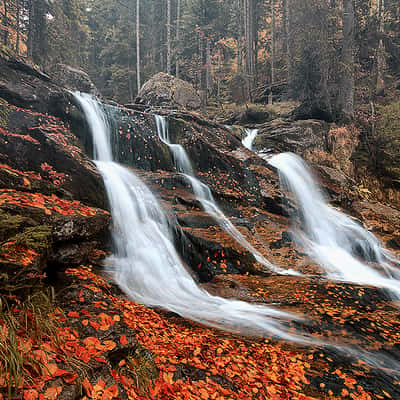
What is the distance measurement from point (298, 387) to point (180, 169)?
7.96m

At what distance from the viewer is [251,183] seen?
33.9ft

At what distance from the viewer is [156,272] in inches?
234

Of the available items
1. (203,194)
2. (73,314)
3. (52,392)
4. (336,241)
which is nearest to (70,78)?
(203,194)

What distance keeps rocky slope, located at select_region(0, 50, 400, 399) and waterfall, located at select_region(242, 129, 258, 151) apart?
4.75 meters

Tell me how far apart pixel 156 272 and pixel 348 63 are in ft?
51.4

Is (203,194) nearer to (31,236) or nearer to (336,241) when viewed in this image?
(336,241)

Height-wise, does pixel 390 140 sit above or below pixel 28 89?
below

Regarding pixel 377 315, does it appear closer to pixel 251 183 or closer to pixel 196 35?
pixel 251 183

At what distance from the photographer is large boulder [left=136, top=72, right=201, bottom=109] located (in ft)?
58.7

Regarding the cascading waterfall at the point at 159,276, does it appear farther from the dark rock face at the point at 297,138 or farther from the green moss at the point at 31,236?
the dark rock face at the point at 297,138

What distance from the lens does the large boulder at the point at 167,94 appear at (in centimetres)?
1789

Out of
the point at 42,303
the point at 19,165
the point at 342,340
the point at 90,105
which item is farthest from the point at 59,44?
the point at 342,340

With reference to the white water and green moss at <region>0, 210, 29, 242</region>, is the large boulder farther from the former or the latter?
green moss at <region>0, 210, 29, 242</region>

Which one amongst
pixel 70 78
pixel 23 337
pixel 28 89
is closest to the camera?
pixel 23 337
